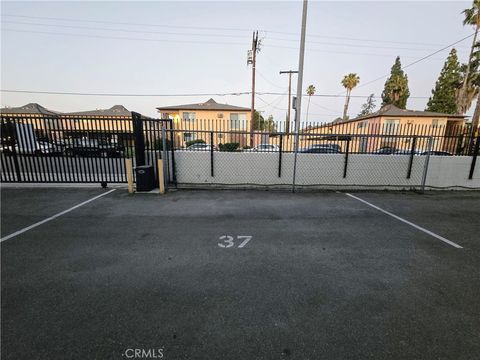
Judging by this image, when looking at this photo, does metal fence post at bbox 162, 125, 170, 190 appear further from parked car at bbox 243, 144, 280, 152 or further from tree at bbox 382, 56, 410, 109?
tree at bbox 382, 56, 410, 109

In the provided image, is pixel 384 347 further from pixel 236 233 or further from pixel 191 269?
pixel 236 233

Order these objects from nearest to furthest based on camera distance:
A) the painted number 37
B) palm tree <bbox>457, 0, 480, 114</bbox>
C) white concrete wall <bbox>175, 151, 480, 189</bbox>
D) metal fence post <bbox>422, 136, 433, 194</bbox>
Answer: the painted number 37 < metal fence post <bbox>422, 136, 433, 194</bbox> < white concrete wall <bbox>175, 151, 480, 189</bbox> < palm tree <bbox>457, 0, 480, 114</bbox>

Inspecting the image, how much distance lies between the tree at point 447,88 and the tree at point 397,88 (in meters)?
4.51

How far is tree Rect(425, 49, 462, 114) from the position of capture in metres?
36.2

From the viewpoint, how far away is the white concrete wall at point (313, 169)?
820 centimetres

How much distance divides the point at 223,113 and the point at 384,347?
30.5m

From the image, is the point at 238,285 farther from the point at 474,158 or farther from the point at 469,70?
the point at 469,70

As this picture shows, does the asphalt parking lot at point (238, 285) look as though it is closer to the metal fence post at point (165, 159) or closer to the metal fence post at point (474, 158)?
the metal fence post at point (165, 159)

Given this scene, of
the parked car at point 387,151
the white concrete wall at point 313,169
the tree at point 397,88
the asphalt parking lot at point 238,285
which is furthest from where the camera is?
the tree at point 397,88

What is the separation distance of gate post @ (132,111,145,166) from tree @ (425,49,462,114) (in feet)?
165

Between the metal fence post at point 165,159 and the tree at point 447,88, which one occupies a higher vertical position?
the tree at point 447,88

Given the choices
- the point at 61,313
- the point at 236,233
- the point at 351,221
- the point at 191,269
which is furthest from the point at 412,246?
the point at 61,313

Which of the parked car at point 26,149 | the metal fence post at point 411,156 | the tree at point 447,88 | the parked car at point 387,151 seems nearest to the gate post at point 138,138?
the parked car at point 26,149

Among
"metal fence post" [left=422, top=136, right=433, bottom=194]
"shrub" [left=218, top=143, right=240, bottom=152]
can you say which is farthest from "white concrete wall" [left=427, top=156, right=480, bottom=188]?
"shrub" [left=218, top=143, right=240, bottom=152]
